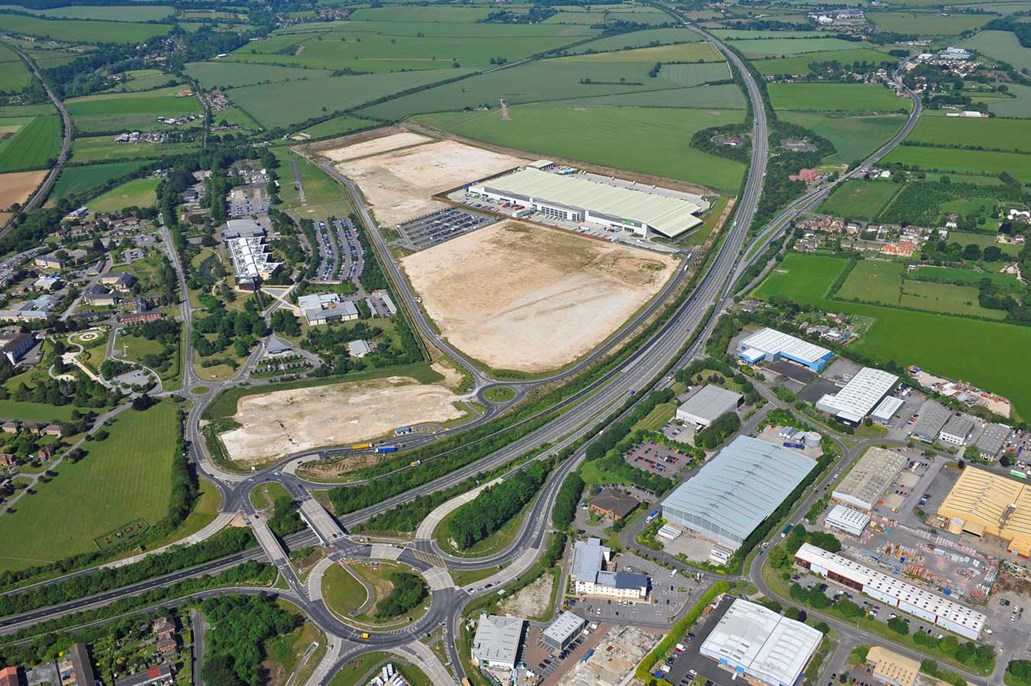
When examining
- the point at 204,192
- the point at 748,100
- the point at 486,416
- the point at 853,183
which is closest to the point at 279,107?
the point at 204,192

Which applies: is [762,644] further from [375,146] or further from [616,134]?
[375,146]

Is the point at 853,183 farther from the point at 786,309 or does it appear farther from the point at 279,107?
Answer: the point at 279,107

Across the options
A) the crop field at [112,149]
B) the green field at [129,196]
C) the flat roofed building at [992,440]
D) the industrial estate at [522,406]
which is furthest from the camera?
the crop field at [112,149]

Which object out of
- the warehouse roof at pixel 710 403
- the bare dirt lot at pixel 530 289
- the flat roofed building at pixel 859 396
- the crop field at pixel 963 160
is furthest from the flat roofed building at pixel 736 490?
the crop field at pixel 963 160

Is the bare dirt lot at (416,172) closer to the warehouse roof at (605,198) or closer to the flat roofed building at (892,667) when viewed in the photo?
the warehouse roof at (605,198)

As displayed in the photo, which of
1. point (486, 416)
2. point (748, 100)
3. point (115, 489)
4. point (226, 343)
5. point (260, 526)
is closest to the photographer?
point (260, 526)

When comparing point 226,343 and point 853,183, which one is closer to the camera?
point 226,343

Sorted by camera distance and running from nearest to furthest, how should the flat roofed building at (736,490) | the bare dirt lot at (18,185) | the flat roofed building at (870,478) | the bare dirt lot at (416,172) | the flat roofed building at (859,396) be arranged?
1. the flat roofed building at (736,490)
2. the flat roofed building at (870,478)
3. the flat roofed building at (859,396)
4. the bare dirt lot at (416,172)
5. the bare dirt lot at (18,185)

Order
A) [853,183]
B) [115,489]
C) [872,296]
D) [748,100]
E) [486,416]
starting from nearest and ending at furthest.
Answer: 1. [115,489]
2. [486,416]
3. [872,296]
4. [853,183]
5. [748,100]
